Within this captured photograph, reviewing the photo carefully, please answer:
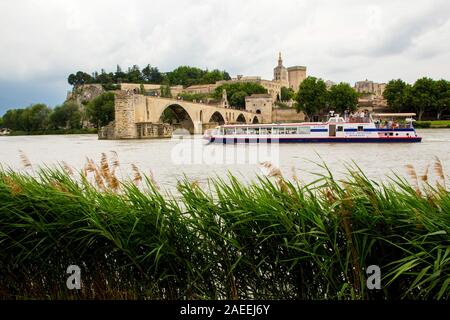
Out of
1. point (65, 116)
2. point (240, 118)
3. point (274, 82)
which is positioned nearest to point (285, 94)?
point (274, 82)

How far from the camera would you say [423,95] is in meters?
76.0

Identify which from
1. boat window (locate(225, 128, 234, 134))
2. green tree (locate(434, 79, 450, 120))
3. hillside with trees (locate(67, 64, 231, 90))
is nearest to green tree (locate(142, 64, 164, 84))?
hillside with trees (locate(67, 64, 231, 90))

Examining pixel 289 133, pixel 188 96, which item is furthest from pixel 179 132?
pixel 188 96

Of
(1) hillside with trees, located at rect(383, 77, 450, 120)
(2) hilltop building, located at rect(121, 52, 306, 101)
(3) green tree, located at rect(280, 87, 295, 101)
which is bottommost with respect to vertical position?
(1) hillside with trees, located at rect(383, 77, 450, 120)

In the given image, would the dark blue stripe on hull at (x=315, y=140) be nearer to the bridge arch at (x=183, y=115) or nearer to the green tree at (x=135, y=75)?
the bridge arch at (x=183, y=115)

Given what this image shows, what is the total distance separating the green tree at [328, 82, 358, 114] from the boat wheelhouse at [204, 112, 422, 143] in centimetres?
4542

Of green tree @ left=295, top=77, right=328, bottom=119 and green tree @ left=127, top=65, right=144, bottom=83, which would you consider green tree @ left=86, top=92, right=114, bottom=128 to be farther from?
green tree @ left=127, top=65, right=144, bottom=83

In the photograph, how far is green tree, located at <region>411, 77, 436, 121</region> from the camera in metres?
76.0

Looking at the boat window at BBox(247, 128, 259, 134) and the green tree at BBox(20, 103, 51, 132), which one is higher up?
the green tree at BBox(20, 103, 51, 132)

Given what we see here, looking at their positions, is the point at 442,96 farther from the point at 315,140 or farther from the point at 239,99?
the point at 239,99

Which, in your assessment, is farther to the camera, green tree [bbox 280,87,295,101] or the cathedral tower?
the cathedral tower

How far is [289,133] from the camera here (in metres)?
37.9
